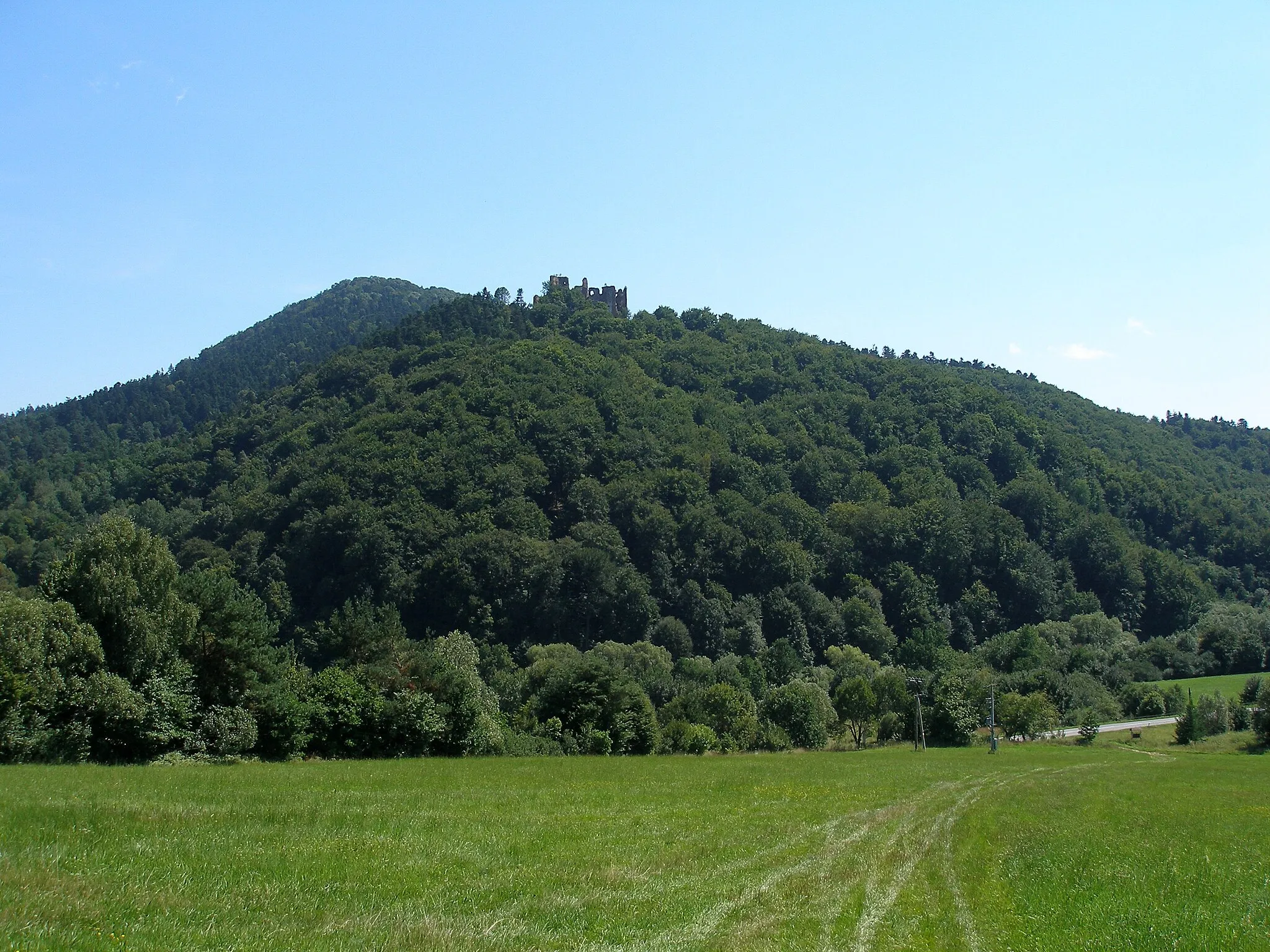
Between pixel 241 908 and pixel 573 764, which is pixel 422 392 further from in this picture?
pixel 241 908

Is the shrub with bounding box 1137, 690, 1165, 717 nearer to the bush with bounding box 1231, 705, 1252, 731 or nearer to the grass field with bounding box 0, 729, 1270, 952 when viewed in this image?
the bush with bounding box 1231, 705, 1252, 731

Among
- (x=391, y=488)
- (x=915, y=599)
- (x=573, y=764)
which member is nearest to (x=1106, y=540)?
(x=915, y=599)

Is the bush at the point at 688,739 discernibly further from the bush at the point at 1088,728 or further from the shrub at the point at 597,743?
the bush at the point at 1088,728

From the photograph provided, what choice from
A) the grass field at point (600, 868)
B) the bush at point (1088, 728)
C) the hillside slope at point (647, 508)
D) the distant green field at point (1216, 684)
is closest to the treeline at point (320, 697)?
the bush at point (1088, 728)

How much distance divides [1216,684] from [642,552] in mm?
74267

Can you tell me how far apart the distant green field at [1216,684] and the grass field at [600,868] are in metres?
73.9

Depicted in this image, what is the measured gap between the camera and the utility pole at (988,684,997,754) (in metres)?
60.7

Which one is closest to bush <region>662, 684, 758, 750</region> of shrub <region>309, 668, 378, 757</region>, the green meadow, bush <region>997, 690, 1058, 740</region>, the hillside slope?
bush <region>997, 690, 1058, 740</region>

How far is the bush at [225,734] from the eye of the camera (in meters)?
40.0

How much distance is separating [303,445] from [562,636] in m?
62.2

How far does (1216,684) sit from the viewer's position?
9725 cm

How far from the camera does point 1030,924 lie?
46.6ft

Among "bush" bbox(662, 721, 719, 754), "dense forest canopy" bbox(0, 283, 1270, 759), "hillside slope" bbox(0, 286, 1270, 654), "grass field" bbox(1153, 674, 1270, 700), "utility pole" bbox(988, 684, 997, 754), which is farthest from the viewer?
"hillside slope" bbox(0, 286, 1270, 654)

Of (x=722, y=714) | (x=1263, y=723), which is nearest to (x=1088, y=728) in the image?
(x=1263, y=723)
